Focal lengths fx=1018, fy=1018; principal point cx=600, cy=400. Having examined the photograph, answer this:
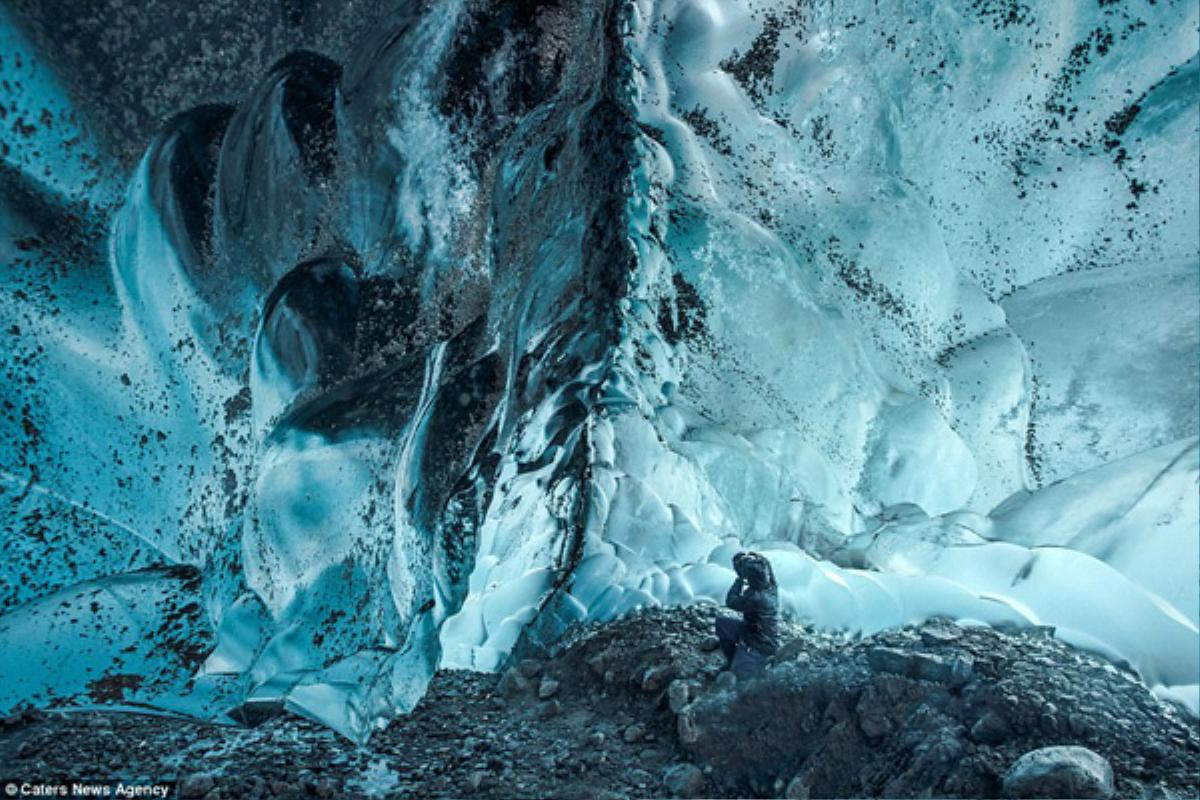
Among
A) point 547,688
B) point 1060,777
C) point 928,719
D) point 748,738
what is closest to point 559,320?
point 547,688

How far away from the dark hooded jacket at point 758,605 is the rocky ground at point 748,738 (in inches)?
1.7

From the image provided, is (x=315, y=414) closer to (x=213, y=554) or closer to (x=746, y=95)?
(x=213, y=554)

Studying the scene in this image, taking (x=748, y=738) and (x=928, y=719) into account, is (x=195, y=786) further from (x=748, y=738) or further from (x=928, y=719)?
(x=928, y=719)

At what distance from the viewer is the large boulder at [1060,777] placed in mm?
1320

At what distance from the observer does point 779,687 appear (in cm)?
166

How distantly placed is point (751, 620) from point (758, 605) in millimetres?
29

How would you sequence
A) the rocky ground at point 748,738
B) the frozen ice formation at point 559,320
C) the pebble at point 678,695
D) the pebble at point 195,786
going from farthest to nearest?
the frozen ice formation at point 559,320 < the pebble at point 678,695 < the pebble at point 195,786 < the rocky ground at point 748,738

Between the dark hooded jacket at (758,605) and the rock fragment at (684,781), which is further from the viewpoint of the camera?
the dark hooded jacket at (758,605)

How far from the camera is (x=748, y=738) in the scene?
1.58 metres

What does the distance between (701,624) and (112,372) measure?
125 centimetres

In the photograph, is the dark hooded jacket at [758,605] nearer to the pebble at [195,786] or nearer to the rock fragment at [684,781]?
the rock fragment at [684,781]

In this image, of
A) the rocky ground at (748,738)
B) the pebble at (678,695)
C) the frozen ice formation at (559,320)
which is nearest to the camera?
the rocky ground at (748,738)

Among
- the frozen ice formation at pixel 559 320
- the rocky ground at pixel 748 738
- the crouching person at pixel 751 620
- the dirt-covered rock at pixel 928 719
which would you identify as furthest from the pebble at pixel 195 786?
the crouching person at pixel 751 620

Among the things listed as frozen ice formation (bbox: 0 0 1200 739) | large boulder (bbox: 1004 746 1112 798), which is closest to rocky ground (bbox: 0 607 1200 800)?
large boulder (bbox: 1004 746 1112 798)
